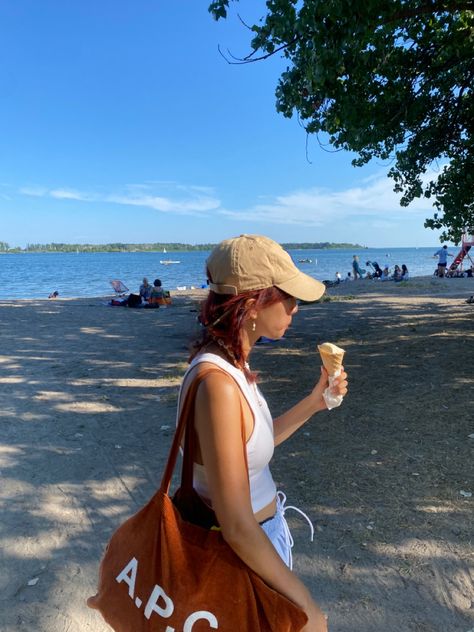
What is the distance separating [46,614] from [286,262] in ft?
8.53


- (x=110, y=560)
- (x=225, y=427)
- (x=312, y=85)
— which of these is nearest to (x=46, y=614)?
(x=110, y=560)

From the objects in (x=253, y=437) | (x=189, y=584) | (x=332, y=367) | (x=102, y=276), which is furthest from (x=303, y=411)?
(x=102, y=276)

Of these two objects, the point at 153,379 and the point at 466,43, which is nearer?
the point at 466,43

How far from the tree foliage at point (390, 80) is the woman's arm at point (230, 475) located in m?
4.65

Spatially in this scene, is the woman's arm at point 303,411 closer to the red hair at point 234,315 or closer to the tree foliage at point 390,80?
the red hair at point 234,315

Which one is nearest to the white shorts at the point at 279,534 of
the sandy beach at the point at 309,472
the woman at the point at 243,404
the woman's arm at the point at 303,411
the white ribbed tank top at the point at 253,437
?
the woman at the point at 243,404

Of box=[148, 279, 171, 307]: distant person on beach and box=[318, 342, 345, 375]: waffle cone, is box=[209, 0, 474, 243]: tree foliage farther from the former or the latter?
box=[148, 279, 171, 307]: distant person on beach

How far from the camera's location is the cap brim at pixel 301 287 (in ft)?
4.84

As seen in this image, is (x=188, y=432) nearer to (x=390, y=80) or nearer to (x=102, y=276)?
(x=390, y=80)

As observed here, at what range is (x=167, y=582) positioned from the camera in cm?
126

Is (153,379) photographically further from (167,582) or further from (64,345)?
(167,582)

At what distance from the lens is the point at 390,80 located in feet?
24.4

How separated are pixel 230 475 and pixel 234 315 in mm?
496

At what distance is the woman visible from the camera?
1.25 meters
